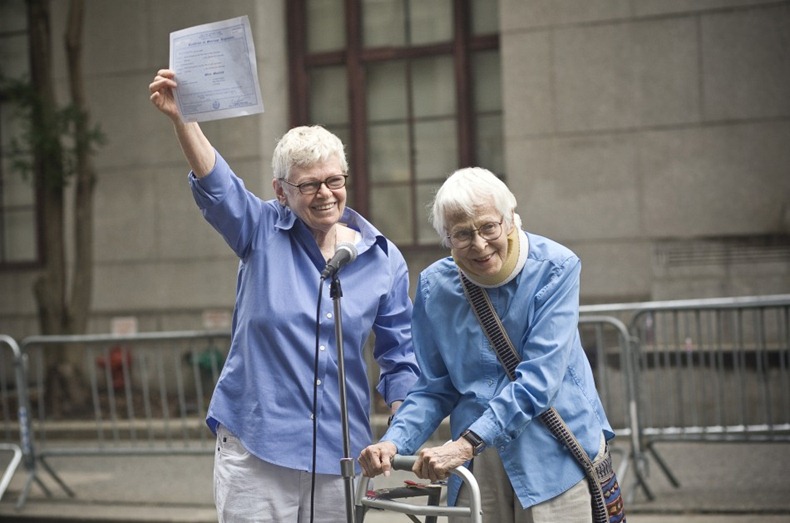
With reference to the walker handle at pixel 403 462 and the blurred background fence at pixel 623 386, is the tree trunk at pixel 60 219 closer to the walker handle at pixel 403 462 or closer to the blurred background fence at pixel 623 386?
the blurred background fence at pixel 623 386

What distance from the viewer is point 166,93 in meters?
4.05

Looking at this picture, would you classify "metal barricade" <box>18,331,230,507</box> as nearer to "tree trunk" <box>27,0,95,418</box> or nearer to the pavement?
"tree trunk" <box>27,0,95,418</box>

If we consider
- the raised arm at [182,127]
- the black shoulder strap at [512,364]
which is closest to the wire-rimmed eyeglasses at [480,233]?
the black shoulder strap at [512,364]

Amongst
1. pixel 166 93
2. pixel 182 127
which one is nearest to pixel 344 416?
pixel 182 127

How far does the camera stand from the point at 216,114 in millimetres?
3984

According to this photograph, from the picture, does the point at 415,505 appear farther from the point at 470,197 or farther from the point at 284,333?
the point at 470,197

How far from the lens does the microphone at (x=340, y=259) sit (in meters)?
3.79

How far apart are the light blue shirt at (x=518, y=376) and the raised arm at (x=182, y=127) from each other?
0.85m

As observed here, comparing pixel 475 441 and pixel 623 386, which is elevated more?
pixel 475 441

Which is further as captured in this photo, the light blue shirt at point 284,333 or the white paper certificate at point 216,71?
the light blue shirt at point 284,333


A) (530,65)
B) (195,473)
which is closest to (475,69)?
(530,65)

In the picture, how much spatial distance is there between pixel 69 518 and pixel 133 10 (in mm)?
6859

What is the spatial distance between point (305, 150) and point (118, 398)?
9517 mm

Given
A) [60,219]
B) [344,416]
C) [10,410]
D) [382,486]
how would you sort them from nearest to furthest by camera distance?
[344,416] < [382,486] < [60,219] < [10,410]
